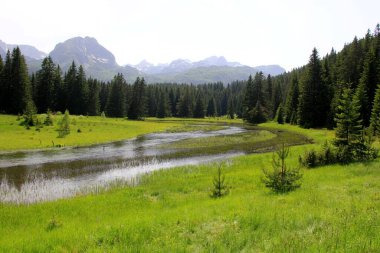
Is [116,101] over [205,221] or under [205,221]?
over

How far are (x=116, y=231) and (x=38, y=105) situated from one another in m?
102

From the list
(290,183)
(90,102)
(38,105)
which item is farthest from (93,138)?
(90,102)

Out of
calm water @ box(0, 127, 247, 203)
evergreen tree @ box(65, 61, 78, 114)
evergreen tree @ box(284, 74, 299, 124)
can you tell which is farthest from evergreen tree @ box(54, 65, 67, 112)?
evergreen tree @ box(284, 74, 299, 124)

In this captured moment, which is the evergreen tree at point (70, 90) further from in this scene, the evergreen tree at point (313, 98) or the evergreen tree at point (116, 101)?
the evergreen tree at point (313, 98)

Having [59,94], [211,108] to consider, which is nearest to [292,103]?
[211,108]

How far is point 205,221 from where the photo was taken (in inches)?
489

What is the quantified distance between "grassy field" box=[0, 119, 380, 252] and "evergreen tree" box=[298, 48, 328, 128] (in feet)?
204

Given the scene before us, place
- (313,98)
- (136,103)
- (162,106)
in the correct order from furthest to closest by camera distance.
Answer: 1. (162,106)
2. (136,103)
3. (313,98)

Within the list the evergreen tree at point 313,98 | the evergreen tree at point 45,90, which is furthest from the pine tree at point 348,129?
the evergreen tree at point 45,90

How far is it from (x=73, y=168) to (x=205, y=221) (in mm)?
23345

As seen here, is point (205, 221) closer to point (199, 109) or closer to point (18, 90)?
point (18, 90)

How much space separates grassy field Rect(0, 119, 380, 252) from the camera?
9.09 meters

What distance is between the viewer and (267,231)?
1034cm

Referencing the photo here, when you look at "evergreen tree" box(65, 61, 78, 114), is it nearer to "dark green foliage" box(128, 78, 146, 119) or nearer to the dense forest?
the dense forest
